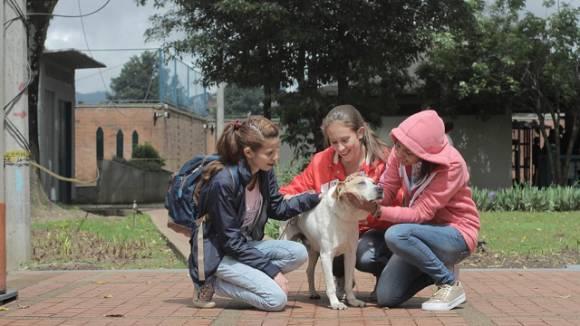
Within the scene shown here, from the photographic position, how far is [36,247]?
373 inches

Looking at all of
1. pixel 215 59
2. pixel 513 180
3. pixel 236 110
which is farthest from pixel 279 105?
pixel 236 110

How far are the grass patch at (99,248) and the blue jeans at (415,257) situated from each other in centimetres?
344

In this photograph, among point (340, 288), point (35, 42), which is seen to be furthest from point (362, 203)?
point (35, 42)

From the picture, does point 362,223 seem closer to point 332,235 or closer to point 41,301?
point 332,235

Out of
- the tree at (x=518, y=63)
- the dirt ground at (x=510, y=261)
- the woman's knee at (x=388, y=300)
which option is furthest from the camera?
the tree at (x=518, y=63)

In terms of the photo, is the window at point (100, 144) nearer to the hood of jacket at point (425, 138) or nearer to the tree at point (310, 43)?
the tree at point (310, 43)

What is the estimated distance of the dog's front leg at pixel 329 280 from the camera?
17.1ft

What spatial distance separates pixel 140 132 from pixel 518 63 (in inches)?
1040

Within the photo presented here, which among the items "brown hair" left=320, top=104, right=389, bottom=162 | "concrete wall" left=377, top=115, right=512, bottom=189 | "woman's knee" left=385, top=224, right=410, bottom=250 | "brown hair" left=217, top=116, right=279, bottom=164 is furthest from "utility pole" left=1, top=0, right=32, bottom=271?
"concrete wall" left=377, top=115, right=512, bottom=189

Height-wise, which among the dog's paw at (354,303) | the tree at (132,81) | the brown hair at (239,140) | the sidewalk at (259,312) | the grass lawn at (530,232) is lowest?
the grass lawn at (530,232)

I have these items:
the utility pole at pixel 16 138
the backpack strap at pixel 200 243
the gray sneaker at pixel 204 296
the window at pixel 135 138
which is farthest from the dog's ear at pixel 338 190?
the window at pixel 135 138

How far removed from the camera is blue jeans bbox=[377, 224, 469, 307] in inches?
204

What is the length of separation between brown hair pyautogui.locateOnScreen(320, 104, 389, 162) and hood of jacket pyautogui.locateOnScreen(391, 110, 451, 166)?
1.08ft

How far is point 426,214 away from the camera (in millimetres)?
5266
